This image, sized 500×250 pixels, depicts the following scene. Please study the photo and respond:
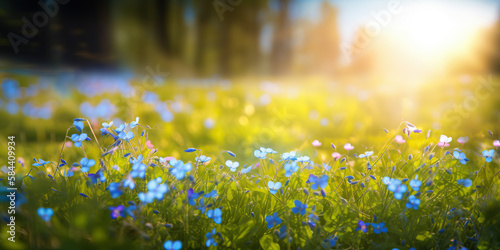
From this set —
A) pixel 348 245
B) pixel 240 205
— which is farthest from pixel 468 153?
pixel 240 205

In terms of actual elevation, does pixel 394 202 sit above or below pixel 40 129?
below

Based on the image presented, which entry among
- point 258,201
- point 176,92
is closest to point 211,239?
point 258,201

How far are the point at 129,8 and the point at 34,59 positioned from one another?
6362mm

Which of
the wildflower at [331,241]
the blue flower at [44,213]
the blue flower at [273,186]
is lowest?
the blue flower at [44,213]

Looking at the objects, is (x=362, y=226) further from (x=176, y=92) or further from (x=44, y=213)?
(x=176, y=92)

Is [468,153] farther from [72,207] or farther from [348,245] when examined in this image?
[72,207]

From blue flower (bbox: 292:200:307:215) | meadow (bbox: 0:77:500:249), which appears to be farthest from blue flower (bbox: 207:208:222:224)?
blue flower (bbox: 292:200:307:215)

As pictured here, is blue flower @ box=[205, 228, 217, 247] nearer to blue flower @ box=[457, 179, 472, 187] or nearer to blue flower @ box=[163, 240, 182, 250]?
blue flower @ box=[163, 240, 182, 250]

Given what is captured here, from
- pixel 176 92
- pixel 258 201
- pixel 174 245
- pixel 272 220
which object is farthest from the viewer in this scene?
pixel 176 92

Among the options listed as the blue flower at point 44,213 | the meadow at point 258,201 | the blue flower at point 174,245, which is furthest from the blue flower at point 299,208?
the blue flower at point 44,213

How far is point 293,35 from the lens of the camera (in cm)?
1373

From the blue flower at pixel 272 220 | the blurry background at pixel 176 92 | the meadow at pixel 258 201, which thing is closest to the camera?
the meadow at pixel 258 201

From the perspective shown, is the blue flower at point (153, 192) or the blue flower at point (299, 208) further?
the blue flower at point (299, 208)

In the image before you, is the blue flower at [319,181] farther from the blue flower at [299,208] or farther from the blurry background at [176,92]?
the blurry background at [176,92]
